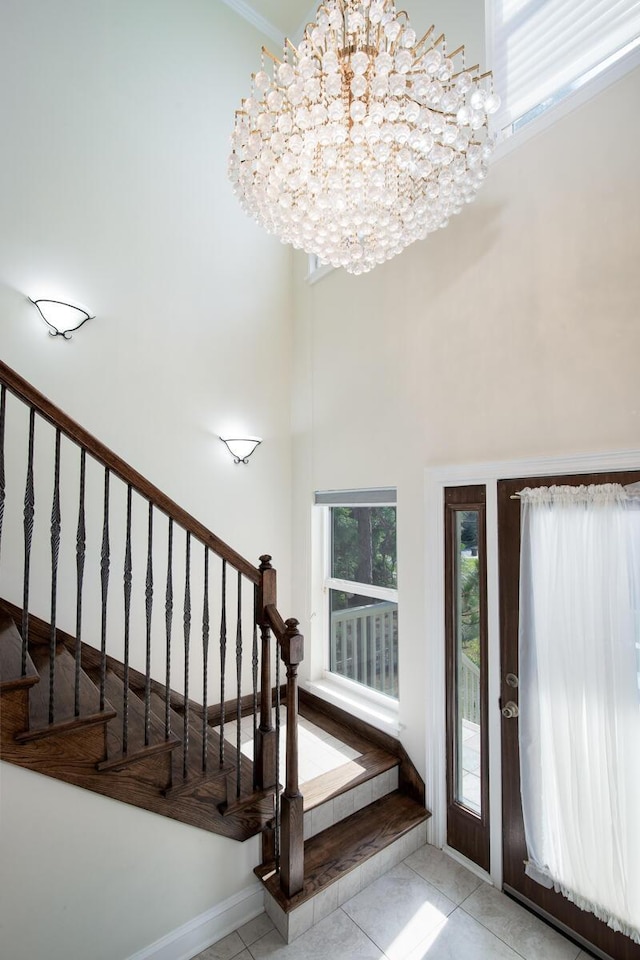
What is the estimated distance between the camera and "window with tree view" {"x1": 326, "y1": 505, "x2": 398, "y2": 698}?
319 centimetres

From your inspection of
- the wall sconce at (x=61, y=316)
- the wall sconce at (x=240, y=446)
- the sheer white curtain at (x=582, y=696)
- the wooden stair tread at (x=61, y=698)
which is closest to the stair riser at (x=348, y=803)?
the sheer white curtain at (x=582, y=696)

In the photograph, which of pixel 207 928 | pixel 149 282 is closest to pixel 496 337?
pixel 149 282

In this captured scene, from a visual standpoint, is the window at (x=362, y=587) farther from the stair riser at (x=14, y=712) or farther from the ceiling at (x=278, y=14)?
the ceiling at (x=278, y=14)

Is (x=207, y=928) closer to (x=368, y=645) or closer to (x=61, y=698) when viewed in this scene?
(x=61, y=698)

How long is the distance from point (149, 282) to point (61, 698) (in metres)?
2.63

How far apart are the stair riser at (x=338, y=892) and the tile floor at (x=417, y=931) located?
31 millimetres

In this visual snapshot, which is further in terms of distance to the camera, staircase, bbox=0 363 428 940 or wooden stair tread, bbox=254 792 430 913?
wooden stair tread, bbox=254 792 430 913

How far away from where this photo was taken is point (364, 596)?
3.38 m

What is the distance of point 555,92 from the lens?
225cm

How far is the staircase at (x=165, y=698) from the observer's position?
1692 mm

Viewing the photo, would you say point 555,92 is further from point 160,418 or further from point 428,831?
point 428,831

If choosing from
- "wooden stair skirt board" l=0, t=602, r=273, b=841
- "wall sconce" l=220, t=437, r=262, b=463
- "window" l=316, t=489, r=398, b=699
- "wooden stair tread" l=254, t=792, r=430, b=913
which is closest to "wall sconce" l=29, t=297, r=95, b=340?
"wall sconce" l=220, t=437, r=262, b=463

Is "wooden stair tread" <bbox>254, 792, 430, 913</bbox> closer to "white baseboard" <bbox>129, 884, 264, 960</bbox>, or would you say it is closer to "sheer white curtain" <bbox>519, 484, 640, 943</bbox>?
"white baseboard" <bbox>129, 884, 264, 960</bbox>

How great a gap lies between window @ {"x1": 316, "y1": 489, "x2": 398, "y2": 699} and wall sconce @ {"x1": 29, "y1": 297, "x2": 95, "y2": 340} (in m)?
2.03
